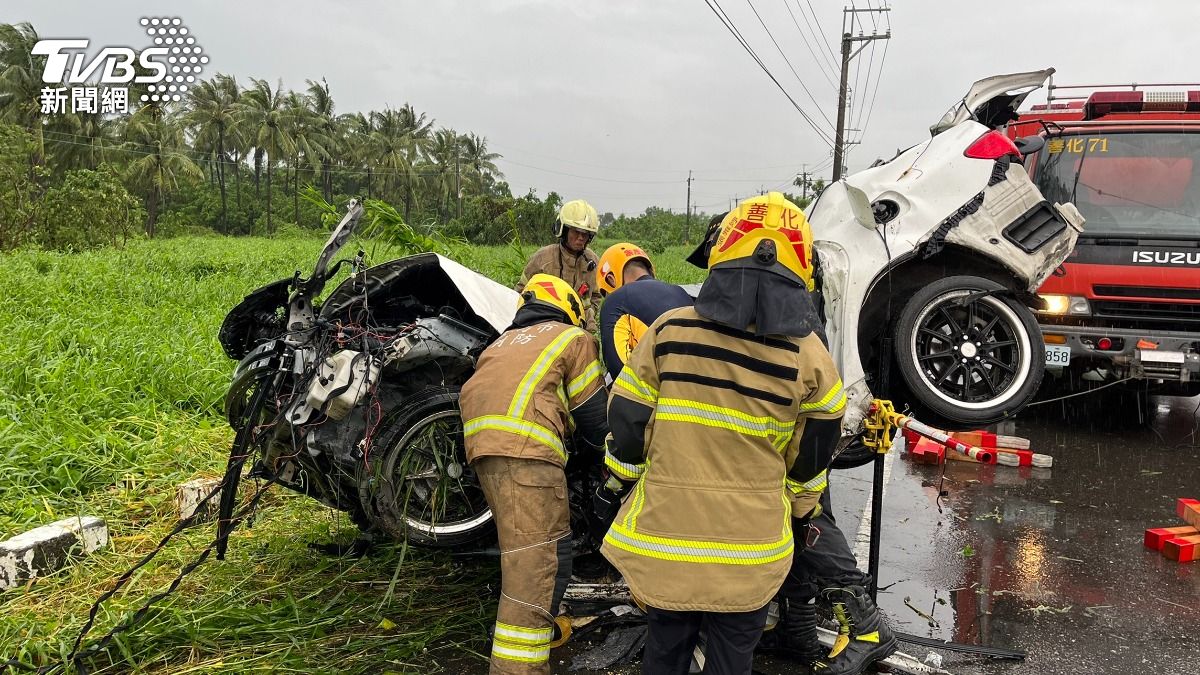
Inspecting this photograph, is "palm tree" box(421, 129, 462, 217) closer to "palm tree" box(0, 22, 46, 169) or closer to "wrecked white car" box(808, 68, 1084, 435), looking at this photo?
"palm tree" box(0, 22, 46, 169)

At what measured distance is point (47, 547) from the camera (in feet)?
12.6

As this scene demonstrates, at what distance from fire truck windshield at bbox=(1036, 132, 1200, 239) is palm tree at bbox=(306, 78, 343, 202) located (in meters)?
53.7

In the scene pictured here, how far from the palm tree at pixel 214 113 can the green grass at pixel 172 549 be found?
50234 mm

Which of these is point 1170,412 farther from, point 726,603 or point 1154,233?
point 726,603

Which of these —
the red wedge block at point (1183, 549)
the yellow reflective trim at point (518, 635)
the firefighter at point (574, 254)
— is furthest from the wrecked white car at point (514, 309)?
the firefighter at point (574, 254)

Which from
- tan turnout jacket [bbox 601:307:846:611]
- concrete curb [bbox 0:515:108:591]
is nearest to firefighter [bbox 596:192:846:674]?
tan turnout jacket [bbox 601:307:846:611]

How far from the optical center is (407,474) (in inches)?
135

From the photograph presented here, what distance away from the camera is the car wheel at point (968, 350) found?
3.70 metres

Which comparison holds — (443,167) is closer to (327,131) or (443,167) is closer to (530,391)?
(327,131)

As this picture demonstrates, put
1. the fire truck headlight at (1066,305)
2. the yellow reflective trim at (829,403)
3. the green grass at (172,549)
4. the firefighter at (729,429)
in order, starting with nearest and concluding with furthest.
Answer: the firefighter at (729,429), the yellow reflective trim at (829,403), the green grass at (172,549), the fire truck headlight at (1066,305)

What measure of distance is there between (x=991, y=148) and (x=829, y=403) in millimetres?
1968

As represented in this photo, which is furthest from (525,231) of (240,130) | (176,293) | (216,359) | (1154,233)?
(240,130)

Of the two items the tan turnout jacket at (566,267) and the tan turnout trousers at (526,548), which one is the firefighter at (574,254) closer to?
the tan turnout jacket at (566,267)

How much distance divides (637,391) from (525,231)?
24.9m
